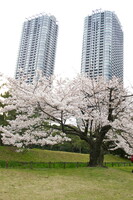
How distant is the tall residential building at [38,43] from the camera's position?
244ft

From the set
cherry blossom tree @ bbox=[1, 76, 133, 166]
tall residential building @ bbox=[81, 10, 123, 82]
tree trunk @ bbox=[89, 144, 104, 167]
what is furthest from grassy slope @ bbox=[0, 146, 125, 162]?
tall residential building @ bbox=[81, 10, 123, 82]

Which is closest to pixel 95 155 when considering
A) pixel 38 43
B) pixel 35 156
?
pixel 35 156

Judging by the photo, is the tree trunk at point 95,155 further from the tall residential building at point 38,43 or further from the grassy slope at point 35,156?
the tall residential building at point 38,43

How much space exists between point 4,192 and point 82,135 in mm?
8643

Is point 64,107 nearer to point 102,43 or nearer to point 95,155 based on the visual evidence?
point 95,155

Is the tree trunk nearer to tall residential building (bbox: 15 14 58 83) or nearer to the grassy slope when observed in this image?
the grassy slope

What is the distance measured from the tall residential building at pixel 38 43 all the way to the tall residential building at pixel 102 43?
1330 cm

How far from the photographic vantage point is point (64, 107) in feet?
34.5

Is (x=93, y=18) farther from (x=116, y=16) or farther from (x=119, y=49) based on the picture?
(x=119, y=49)

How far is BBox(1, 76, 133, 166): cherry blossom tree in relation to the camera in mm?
11578

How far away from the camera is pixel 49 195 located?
6648mm

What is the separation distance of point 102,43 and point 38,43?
84.6ft

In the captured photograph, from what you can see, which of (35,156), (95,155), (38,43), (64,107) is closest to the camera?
(64,107)

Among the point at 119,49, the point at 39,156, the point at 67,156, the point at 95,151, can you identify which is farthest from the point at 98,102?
the point at 119,49
